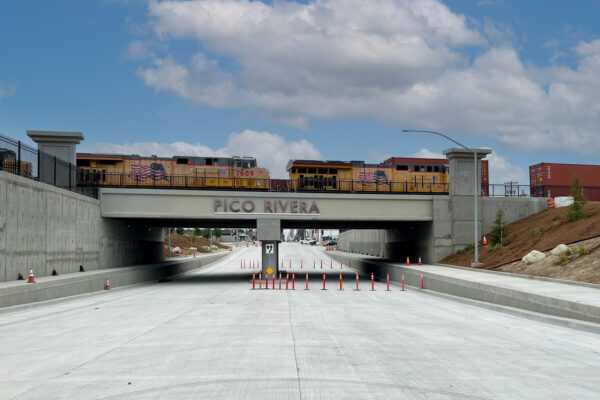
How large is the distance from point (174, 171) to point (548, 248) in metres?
29.0

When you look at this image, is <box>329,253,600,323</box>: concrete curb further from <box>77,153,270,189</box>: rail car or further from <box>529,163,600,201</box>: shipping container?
<box>529,163,600,201</box>: shipping container

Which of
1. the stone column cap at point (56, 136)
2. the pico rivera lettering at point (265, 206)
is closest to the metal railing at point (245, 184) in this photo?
the stone column cap at point (56, 136)

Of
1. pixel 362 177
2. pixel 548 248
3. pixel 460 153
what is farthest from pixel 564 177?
pixel 548 248

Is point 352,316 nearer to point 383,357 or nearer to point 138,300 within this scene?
point 383,357

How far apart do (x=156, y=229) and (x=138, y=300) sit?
31.3 meters

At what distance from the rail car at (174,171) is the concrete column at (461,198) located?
1509 cm

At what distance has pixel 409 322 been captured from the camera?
54.0 feet

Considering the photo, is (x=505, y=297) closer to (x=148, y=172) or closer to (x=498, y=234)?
(x=498, y=234)

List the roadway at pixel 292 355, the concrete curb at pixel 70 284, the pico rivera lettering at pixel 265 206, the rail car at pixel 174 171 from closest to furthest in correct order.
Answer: the roadway at pixel 292 355
the concrete curb at pixel 70 284
the pico rivera lettering at pixel 265 206
the rail car at pixel 174 171

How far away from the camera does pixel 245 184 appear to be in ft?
153

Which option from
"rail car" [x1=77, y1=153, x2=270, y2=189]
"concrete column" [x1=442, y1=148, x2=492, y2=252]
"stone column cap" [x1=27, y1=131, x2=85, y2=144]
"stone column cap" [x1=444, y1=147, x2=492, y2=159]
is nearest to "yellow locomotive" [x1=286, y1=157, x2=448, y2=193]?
"rail car" [x1=77, y1=153, x2=270, y2=189]

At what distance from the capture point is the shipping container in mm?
56000

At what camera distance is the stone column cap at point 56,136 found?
39.3 metres

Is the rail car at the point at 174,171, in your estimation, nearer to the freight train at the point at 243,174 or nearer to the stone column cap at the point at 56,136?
the freight train at the point at 243,174
